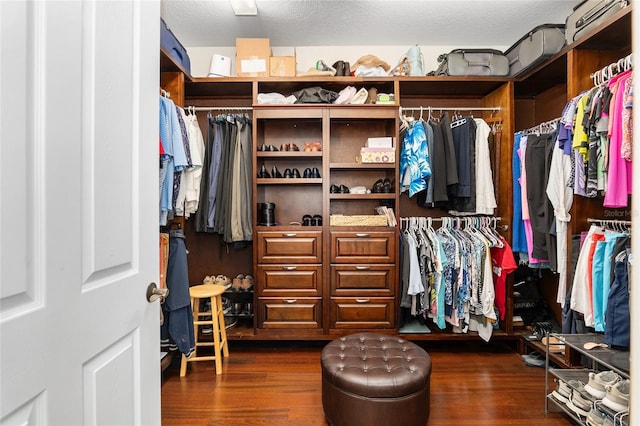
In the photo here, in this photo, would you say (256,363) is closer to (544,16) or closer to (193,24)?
(193,24)

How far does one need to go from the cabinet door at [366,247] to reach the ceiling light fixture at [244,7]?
1.80m

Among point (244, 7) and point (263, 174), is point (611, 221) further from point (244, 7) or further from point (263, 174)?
point (244, 7)

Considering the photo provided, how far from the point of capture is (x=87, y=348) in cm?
74

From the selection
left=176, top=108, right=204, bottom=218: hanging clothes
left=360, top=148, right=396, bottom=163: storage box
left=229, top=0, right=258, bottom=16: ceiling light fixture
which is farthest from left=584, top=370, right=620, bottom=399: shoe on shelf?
left=229, top=0, right=258, bottom=16: ceiling light fixture

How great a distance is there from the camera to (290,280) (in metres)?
2.64

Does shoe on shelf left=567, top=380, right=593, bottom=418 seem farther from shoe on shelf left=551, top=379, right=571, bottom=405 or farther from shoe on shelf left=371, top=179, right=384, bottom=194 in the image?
shoe on shelf left=371, top=179, right=384, bottom=194

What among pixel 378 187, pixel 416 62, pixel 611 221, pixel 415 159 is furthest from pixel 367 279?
pixel 416 62

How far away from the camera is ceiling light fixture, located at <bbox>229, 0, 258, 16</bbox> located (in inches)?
91.4

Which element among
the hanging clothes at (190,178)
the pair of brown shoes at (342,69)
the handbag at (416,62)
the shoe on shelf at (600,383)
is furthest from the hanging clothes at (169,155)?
the shoe on shelf at (600,383)

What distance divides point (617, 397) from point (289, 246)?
2057 mm

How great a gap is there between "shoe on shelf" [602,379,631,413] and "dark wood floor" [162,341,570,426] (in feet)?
1.39

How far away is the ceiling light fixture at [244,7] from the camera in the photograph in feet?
7.62

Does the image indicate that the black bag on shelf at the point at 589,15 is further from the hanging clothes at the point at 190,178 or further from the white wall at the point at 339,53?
the hanging clothes at the point at 190,178

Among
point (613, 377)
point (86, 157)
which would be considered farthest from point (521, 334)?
point (86, 157)
